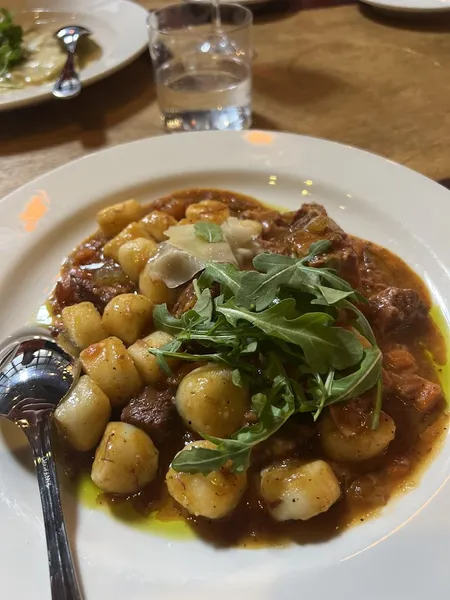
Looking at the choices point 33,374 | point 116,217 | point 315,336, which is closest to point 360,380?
point 315,336

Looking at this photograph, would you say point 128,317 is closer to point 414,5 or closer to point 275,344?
point 275,344

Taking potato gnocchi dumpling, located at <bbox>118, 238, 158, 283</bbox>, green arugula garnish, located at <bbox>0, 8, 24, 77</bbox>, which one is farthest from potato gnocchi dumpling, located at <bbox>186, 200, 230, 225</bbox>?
green arugula garnish, located at <bbox>0, 8, 24, 77</bbox>

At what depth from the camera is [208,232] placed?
A: 1.84 metres

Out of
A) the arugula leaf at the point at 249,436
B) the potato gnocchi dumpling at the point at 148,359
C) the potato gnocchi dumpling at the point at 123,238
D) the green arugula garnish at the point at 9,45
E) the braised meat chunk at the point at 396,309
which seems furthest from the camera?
the green arugula garnish at the point at 9,45

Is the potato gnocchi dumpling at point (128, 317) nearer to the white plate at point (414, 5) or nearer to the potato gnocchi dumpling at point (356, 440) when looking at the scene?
the potato gnocchi dumpling at point (356, 440)

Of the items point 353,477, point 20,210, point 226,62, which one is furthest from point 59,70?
point 353,477

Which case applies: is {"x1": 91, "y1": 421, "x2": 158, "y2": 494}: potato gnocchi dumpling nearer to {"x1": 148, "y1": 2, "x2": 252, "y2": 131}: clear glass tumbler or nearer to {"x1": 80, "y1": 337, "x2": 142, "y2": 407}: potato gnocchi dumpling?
{"x1": 80, "y1": 337, "x2": 142, "y2": 407}: potato gnocchi dumpling

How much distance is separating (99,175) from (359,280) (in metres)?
1.09

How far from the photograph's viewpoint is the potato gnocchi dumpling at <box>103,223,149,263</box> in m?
2.04

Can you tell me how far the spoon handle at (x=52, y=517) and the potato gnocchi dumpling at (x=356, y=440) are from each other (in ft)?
2.14

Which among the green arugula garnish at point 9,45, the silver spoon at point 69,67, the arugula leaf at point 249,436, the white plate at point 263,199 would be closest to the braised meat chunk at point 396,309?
the white plate at point 263,199

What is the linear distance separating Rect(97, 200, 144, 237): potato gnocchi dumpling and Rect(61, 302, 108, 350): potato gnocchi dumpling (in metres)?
0.42

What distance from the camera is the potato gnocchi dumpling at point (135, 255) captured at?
1954mm

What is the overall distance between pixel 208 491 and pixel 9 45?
2.67 metres
